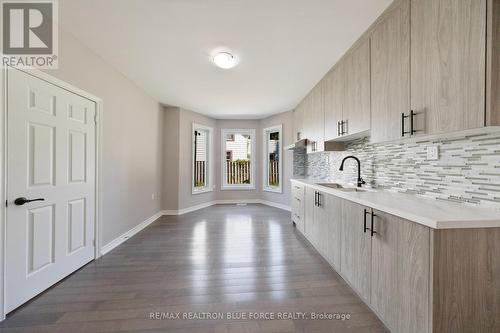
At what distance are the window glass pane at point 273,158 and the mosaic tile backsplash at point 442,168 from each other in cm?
317

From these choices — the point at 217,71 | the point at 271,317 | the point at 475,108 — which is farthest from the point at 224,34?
the point at 271,317

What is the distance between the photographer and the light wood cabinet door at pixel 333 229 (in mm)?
2193

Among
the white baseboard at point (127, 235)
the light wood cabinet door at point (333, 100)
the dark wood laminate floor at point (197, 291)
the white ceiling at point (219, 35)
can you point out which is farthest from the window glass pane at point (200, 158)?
the light wood cabinet door at point (333, 100)

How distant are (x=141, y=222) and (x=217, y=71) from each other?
308cm

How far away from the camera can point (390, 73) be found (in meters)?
1.83

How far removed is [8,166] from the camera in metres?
1.69

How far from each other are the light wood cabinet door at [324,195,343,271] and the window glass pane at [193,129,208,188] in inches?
164

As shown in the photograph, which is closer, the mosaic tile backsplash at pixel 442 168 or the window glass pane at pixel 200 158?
the mosaic tile backsplash at pixel 442 168

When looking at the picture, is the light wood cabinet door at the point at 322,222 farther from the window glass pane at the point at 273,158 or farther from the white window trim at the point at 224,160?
the white window trim at the point at 224,160

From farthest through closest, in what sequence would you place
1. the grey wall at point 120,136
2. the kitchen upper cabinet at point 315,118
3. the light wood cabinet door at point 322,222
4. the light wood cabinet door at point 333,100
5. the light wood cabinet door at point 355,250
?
1. the kitchen upper cabinet at point 315,118
2. the light wood cabinet door at point 333,100
3. the light wood cabinet door at point 322,222
4. the grey wall at point 120,136
5. the light wood cabinet door at point 355,250

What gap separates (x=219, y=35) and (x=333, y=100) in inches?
68.4

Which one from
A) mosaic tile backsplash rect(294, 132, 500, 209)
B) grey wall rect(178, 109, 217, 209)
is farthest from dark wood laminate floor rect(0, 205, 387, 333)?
grey wall rect(178, 109, 217, 209)

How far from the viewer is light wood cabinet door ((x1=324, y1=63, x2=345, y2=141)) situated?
2741 millimetres

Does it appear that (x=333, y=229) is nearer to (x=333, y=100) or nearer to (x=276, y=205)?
(x=333, y=100)
